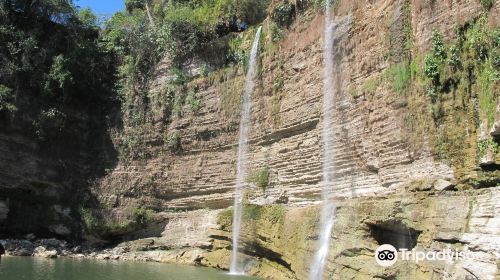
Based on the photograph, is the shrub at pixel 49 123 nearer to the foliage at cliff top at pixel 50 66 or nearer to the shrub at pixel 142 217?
the foliage at cliff top at pixel 50 66

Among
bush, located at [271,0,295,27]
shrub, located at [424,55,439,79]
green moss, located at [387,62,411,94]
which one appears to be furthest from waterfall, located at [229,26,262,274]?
shrub, located at [424,55,439,79]

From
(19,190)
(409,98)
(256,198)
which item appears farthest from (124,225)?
(409,98)

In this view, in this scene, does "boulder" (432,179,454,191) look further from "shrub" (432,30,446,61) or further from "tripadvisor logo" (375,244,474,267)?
"shrub" (432,30,446,61)

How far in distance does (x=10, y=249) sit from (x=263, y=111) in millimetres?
12095

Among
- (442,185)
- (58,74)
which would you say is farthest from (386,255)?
(58,74)

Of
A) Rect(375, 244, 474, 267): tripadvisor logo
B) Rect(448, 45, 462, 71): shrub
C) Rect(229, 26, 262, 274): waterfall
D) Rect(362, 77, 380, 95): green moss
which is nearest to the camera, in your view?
Rect(375, 244, 474, 267): tripadvisor logo

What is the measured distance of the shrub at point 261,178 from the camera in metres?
19.5

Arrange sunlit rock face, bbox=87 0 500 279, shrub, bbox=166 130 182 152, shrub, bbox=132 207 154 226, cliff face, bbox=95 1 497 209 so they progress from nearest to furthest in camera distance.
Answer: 1. sunlit rock face, bbox=87 0 500 279
2. cliff face, bbox=95 1 497 209
3. shrub, bbox=132 207 154 226
4. shrub, bbox=166 130 182 152

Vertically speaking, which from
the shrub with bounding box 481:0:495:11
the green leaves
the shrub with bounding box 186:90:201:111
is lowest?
the shrub with bounding box 481:0:495:11

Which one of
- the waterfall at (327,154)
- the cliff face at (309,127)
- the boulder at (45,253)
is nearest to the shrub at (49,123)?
the cliff face at (309,127)

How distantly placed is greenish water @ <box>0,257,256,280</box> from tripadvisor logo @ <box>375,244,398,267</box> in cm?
592

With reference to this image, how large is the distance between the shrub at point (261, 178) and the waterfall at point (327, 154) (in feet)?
10.8

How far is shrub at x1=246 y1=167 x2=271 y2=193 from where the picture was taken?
766 inches

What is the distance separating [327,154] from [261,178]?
379 centimetres
